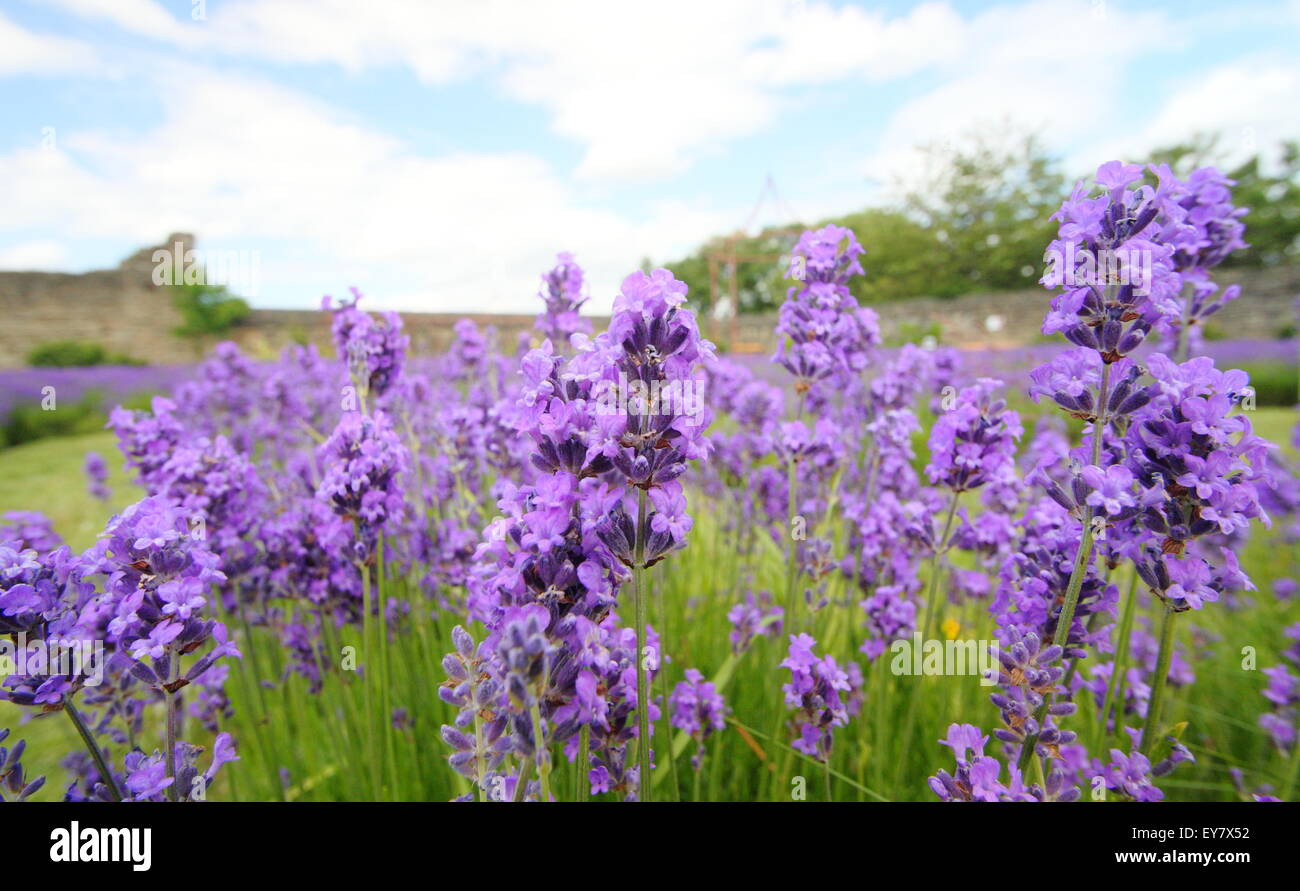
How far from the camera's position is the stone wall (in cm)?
1386

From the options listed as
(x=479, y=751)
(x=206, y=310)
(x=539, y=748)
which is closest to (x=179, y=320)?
(x=206, y=310)

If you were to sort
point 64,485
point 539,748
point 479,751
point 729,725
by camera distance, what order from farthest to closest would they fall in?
point 64,485, point 729,725, point 479,751, point 539,748

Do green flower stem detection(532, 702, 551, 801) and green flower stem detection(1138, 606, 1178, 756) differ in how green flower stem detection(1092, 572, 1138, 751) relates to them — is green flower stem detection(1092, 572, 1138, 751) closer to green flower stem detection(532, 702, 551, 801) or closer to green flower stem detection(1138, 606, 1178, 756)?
green flower stem detection(1138, 606, 1178, 756)

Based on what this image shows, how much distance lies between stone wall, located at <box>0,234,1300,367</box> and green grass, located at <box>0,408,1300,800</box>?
11.5 m

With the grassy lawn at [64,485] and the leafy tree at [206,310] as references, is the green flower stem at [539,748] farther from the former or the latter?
the leafy tree at [206,310]

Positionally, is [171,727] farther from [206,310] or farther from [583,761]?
[206,310]

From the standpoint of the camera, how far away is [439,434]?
272cm

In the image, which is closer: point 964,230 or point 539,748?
point 539,748

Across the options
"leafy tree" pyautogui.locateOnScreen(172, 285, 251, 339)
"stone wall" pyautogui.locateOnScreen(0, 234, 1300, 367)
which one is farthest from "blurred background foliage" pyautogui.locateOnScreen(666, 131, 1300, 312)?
"leafy tree" pyautogui.locateOnScreen(172, 285, 251, 339)

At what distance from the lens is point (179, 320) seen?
15906mm

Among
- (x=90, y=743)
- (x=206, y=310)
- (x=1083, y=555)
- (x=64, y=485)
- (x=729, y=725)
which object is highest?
(x=206, y=310)

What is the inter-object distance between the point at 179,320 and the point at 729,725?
62.1 ft
